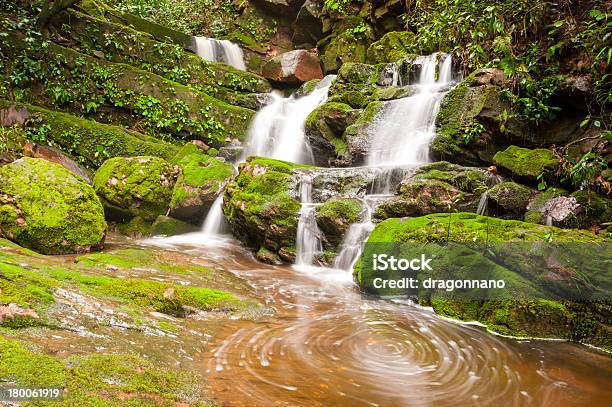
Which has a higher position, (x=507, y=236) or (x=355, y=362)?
(x=507, y=236)

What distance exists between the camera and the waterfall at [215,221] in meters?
9.94

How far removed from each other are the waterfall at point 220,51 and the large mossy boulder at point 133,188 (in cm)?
960

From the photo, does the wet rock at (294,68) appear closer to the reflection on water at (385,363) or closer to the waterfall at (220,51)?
the waterfall at (220,51)

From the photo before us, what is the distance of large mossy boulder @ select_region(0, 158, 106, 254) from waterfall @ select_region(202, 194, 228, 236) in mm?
3005

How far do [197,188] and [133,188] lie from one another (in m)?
1.42

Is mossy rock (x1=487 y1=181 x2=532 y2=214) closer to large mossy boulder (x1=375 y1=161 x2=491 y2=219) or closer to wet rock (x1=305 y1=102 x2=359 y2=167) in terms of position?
large mossy boulder (x1=375 y1=161 x2=491 y2=219)

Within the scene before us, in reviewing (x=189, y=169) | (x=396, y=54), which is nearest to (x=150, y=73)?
(x=189, y=169)

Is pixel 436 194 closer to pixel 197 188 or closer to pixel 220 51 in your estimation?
pixel 197 188

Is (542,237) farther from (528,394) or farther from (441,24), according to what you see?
(441,24)

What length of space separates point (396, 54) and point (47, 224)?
488 inches

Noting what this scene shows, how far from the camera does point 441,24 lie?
7.50 metres

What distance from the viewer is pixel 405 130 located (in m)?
10.2

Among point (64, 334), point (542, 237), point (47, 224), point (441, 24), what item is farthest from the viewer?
point (441, 24)

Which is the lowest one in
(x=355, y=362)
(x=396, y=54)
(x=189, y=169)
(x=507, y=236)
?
(x=355, y=362)
